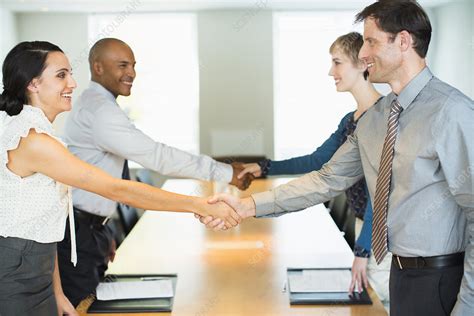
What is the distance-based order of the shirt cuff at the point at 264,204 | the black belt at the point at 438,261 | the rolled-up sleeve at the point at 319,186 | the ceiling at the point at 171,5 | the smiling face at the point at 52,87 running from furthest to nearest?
the ceiling at the point at 171,5 < the shirt cuff at the point at 264,204 < the rolled-up sleeve at the point at 319,186 < the smiling face at the point at 52,87 < the black belt at the point at 438,261

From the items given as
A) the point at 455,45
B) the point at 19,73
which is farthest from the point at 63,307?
the point at 455,45

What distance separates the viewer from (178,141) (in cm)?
880

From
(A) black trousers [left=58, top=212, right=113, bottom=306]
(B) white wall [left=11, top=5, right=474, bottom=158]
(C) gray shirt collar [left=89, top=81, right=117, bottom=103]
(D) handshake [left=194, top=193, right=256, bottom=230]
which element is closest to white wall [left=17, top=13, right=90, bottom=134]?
(B) white wall [left=11, top=5, right=474, bottom=158]

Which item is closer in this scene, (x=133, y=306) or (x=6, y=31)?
(x=133, y=306)

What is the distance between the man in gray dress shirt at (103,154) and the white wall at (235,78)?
4718mm

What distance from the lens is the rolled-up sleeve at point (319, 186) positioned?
2.56 m

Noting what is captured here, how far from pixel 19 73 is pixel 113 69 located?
1.35 meters

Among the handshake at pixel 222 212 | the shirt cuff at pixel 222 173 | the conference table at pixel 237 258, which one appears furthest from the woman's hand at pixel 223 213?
the shirt cuff at pixel 222 173

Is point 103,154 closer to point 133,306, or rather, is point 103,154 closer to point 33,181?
point 133,306

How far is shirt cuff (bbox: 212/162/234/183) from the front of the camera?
12.4ft

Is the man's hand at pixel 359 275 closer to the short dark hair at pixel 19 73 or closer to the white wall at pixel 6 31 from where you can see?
the short dark hair at pixel 19 73

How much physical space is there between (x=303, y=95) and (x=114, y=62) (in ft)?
17.7

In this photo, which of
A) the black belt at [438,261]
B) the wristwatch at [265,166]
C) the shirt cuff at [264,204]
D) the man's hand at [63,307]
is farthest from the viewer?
the wristwatch at [265,166]

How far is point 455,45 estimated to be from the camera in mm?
8062
